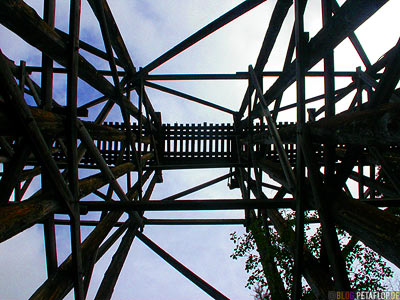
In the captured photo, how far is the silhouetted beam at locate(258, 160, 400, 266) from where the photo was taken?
5.36ft

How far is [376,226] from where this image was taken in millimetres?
1811

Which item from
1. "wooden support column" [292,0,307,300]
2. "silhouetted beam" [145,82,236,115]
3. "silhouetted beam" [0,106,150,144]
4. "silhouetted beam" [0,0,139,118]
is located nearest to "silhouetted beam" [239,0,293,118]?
"wooden support column" [292,0,307,300]

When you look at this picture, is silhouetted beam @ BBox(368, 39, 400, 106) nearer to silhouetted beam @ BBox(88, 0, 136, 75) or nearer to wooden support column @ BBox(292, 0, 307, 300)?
wooden support column @ BBox(292, 0, 307, 300)

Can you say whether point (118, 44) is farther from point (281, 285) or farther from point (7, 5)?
point (281, 285)

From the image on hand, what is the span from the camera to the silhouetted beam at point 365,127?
5.22ft

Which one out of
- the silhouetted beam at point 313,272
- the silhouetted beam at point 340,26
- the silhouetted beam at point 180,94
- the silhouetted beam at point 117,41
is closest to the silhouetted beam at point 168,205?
the silhouetted beam at point 313,272

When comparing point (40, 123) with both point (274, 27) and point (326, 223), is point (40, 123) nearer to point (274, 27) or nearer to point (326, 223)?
point (326, 223)

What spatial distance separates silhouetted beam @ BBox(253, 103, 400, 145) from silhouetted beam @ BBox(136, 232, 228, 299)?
10.6 ft

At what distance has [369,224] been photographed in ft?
6.12

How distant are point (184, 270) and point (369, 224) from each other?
3504mm

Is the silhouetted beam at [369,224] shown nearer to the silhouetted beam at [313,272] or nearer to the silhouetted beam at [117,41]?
the silhouetted beam at [313,272]

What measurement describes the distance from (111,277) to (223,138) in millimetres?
4486

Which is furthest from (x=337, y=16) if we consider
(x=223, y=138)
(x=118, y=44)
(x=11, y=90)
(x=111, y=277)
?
(x=223, y=138)

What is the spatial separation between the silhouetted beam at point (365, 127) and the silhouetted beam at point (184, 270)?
127 inches
